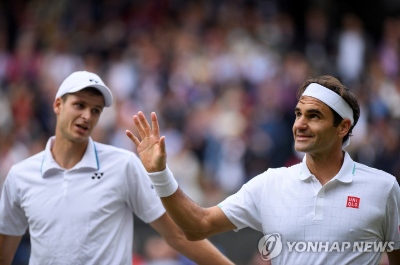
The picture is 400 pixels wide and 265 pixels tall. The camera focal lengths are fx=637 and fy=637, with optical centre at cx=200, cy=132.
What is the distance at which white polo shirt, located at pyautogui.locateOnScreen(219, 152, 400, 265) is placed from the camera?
408 centimetres

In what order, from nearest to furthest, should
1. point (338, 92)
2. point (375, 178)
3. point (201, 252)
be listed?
1. point (375, 178)
2. point (338, 92)
3. point (201, 252)

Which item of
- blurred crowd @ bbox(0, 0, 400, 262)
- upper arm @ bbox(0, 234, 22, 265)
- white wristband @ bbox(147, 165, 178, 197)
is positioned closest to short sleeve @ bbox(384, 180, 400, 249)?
white wristband @ bbox(147, 165, 178, 197)

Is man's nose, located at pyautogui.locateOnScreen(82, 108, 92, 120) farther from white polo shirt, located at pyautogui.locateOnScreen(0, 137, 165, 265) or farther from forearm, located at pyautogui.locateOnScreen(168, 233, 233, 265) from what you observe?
forearm, located at pyautogui.locateOnScreen(168, 233, 233, 265)

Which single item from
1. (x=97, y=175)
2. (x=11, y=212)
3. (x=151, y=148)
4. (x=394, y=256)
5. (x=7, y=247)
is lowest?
(x=7, y=247)

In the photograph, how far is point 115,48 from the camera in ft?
47.3

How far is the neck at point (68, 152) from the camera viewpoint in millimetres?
5011

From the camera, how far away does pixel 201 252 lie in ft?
16.0

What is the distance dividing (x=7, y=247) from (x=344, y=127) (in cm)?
280

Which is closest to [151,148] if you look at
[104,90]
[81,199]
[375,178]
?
[81,199]

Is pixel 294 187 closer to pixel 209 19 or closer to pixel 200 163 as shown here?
pixel 200 163

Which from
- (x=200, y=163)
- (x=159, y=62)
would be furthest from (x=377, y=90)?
(x=159, y=62)

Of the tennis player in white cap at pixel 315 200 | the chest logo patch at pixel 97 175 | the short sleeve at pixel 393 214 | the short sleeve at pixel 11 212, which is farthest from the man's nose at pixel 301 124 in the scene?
the short sleeve at pixel 11 212

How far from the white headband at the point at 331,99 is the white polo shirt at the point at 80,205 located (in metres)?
1.49

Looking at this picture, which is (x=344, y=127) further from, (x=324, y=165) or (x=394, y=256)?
(x=394, y=256)
